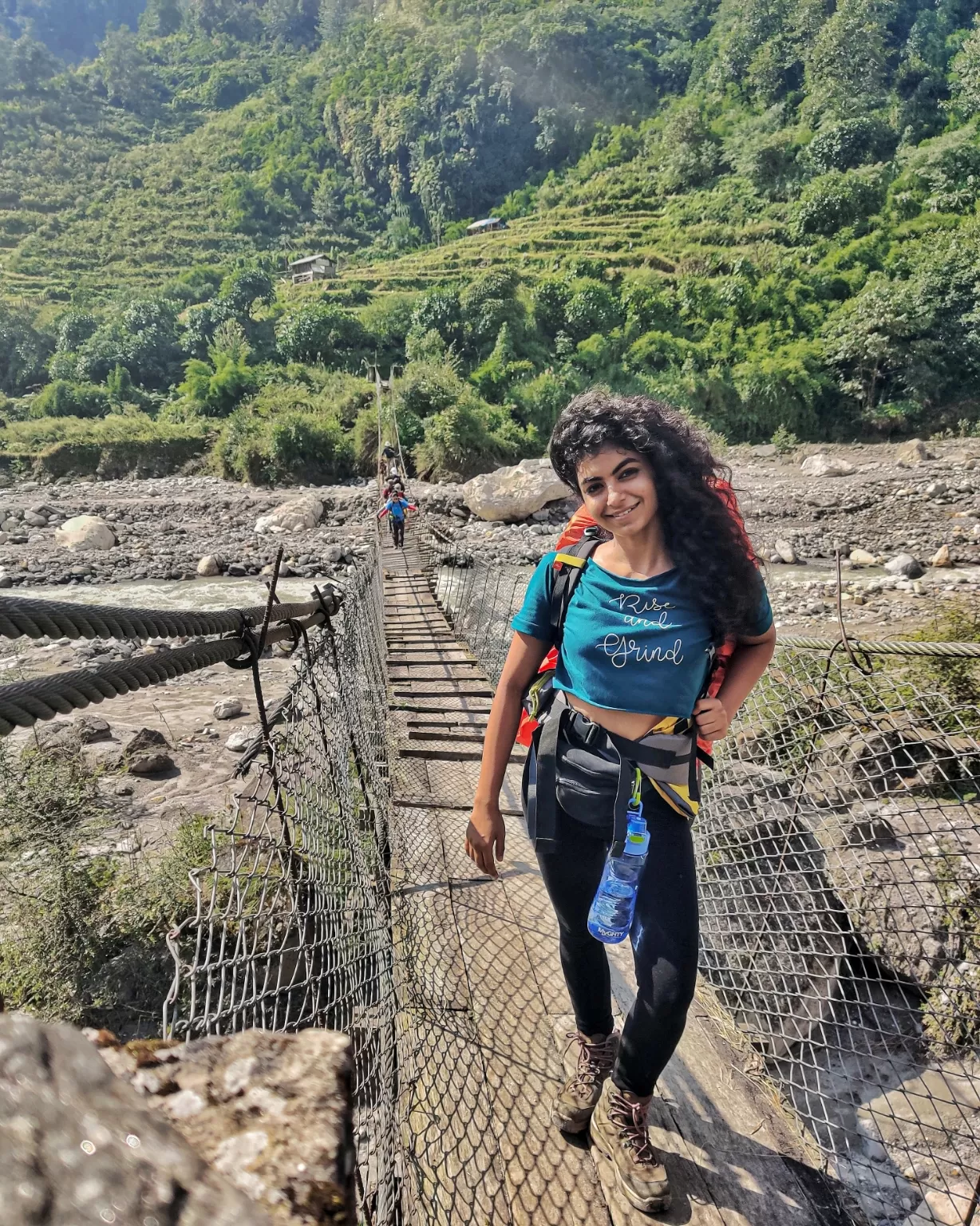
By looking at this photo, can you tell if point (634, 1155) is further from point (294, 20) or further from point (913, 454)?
point (294, 20)

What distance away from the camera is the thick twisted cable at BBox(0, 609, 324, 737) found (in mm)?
628

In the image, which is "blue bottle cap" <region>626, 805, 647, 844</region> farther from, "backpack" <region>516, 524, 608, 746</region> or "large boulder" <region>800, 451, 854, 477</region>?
"large boulder" <region>800, 451, 854, 477</region>

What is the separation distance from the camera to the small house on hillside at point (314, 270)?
39094 millimetres

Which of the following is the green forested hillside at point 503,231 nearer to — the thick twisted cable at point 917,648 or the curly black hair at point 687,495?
the thick twisted cable at point 917,648

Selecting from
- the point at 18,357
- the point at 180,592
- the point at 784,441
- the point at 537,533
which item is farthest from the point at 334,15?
the point at 180,592

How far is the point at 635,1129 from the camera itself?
1.05 m

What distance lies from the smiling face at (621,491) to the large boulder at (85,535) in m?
12.8

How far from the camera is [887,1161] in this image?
6.01 ft

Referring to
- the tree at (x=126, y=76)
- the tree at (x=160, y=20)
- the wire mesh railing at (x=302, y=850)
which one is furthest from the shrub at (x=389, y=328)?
the tree at (x=160, y=20)

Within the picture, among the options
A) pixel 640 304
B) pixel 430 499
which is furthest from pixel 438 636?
pixel 640 304

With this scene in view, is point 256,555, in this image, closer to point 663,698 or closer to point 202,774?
point 202,774

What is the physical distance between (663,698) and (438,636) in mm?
3296

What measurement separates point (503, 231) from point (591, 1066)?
45.9 m

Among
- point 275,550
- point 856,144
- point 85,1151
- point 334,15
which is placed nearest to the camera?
point 85,1151
